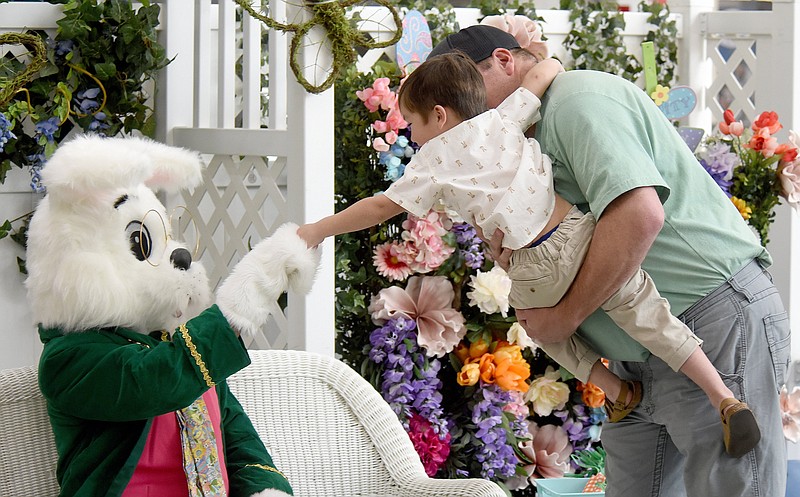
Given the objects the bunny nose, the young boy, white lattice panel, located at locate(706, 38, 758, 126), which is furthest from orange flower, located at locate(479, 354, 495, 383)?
white lattice panel, located at locate(706, 38, 758, 126)

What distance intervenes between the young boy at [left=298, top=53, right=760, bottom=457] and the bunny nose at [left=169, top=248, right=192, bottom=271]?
212 millimetres

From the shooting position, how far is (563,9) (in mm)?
3537

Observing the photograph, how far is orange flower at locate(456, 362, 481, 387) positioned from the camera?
9.65 ft

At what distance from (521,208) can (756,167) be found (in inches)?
71.1

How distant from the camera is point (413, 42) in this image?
3.08 metres

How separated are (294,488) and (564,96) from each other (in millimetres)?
975

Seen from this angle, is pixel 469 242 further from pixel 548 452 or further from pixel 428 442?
pixel 548 452

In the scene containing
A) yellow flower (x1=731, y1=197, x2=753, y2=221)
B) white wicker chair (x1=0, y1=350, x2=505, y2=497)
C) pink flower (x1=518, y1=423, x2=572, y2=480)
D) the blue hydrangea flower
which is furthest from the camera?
yellow flower (x1=731, y1=197, x2=753, y2=221)

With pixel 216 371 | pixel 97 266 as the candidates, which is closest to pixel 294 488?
pixel 216 371

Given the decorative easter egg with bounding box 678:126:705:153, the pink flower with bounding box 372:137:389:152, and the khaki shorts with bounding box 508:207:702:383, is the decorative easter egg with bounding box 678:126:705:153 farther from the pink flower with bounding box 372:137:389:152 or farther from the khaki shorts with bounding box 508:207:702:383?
the khaki shorts with bounding box 508:207:702:383

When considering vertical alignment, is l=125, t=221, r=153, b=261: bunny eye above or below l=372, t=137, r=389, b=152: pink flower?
below

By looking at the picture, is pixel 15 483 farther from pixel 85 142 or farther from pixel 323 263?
pixel 323 263

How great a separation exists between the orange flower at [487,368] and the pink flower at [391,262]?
1.13ft

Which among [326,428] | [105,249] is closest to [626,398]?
[326,428]
